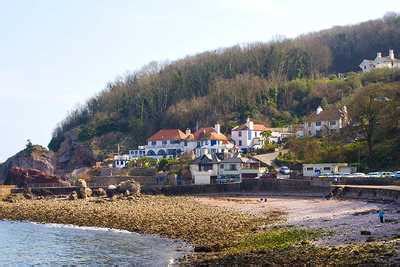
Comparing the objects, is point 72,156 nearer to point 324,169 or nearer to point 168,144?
point 168,144

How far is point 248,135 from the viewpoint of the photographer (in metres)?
89.7

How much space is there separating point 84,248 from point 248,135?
5850 cm

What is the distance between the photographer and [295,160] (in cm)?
7056

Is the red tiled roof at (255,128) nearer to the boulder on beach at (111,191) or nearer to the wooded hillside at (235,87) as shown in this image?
the wooded hillside at (235,87)

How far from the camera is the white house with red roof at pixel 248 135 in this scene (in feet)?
291

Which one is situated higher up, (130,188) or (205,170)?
(205,170)

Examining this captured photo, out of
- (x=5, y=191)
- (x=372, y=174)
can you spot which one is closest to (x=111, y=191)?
(x=5, y=191)

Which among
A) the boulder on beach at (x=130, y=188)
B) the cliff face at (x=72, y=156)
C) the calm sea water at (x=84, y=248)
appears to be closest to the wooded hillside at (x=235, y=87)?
the cliff face at (x=72, y=156)

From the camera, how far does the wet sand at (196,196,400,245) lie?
25.1 m

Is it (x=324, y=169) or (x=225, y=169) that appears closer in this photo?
(x=324, y=169)

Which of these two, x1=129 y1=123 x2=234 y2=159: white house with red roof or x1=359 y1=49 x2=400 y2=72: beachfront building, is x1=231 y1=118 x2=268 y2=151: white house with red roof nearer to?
x1=129 y1=123 x2=234 y2=159: white house with red roof

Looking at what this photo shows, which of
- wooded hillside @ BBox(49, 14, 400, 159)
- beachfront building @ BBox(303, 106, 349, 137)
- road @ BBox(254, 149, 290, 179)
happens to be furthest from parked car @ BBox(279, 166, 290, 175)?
wooded hillside @ BBox(49, 14, 400, 159)

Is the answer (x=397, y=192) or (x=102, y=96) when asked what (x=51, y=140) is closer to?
(x=102, y=96)

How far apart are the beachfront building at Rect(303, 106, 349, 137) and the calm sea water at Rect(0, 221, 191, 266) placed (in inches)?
1871
